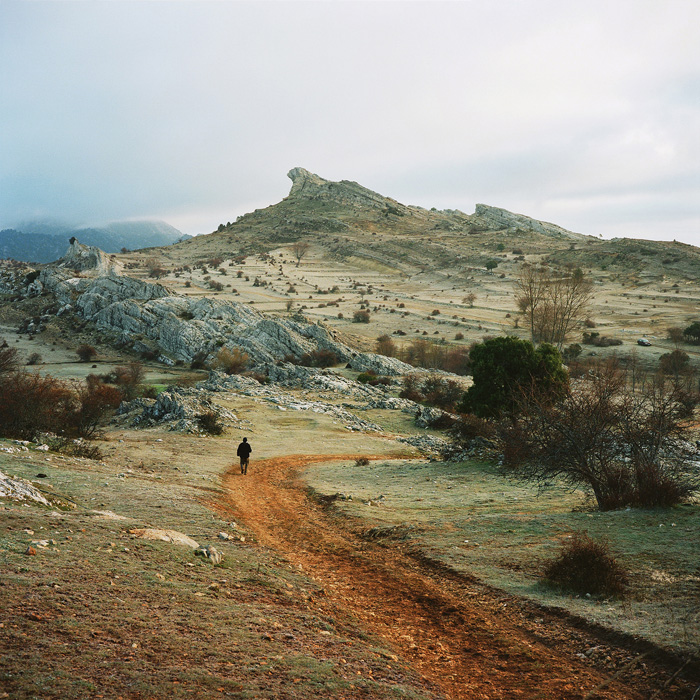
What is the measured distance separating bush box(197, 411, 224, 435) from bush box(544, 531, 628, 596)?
26597mm

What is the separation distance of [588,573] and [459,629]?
9.58ft

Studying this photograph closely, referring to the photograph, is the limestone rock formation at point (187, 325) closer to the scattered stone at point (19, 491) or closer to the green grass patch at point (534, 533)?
the green grass patch at point (534, 533)

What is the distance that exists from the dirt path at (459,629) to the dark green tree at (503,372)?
19.3m

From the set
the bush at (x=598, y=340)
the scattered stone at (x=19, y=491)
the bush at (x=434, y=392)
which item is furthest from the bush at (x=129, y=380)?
the bush at (x=598, y=340)

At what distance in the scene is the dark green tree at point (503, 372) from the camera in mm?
31797

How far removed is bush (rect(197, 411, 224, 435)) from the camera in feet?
110

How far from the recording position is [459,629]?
8.92m

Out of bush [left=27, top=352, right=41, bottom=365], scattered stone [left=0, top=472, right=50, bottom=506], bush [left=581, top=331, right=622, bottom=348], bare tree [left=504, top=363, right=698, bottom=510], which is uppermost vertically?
bush [left=581, top=331, right=622, bottom=348]

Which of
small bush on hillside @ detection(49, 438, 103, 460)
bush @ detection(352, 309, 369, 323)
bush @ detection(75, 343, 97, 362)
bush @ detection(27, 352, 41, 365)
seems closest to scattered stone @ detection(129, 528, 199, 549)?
small bush on hillside @ detection(49, 438, 103, 460)

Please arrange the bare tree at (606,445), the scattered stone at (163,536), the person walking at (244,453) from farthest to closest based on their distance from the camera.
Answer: the person walking at (244,453) < the bare tree at (606,445) < the scattered stone at (163,536)

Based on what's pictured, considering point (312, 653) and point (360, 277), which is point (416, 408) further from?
point (360, 277)

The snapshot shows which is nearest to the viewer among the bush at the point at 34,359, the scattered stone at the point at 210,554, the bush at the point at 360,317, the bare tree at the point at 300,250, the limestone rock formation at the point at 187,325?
the scattered stone at the point at 210,554

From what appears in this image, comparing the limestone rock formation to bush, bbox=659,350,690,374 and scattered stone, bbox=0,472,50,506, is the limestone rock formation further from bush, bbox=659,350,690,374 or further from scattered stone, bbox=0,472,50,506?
scattered stone, bbox=0,472,50,506

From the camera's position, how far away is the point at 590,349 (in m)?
68.9
